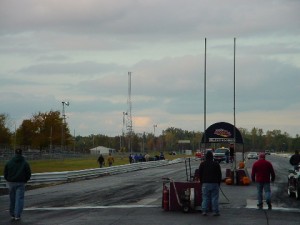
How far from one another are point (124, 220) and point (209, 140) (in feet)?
44.3

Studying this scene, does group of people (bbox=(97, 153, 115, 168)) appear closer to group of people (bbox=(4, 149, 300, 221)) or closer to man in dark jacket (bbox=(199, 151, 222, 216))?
group of people (bbox=(4, 149, 300, 221))

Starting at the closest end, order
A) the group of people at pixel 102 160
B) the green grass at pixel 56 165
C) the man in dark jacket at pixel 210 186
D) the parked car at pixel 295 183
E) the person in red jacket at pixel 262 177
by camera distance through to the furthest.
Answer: the man in dark jacket at pixel 210 186 → the person in red jacket at pixel 262 177 → the parked car at pixel 295 183 → the green grass at pixel 56 165 → the group of people at pixel 102 160

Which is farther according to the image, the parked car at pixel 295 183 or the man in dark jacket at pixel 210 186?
the parked car at pixel 295 183

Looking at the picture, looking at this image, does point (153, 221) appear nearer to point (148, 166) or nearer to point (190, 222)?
point (190, 222)

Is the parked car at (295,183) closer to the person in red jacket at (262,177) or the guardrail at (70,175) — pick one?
→ the person in red jacket at (262,177)

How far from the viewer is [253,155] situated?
301 feet

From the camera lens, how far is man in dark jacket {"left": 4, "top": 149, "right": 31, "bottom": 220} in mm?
14461

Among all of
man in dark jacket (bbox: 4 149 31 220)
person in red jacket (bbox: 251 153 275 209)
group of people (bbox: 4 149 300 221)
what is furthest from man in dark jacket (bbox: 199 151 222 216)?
man in dark jacket (bbox: 4 149 31 220)

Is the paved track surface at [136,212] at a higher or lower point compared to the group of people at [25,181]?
lower

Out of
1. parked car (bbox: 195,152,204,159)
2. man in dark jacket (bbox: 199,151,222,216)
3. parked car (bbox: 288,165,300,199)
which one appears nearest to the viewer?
man in dark jacket (bbox: 199,151,222,216)

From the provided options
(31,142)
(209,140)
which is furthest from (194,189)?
(31,142)

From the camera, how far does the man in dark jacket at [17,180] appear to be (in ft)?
47.4

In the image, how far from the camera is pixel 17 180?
14.6 m

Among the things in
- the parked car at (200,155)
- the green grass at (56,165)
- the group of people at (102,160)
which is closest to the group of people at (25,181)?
the parked car at (200,155)
